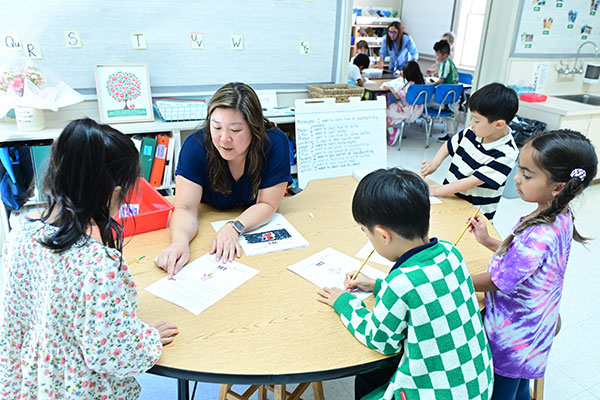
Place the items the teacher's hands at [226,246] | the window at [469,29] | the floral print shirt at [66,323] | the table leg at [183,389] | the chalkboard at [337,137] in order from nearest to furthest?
the floral print shirt at [66,323], the table leg at [183,389], the teacher's hands at [226,246], the chalkboard at [337,137], the window at [469,29]

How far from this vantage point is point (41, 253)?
917 millimetres

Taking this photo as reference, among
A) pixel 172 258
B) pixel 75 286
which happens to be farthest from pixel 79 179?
pixel 172 258

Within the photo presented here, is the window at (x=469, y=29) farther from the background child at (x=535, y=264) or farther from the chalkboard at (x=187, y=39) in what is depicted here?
the background child at (x=535, y=264)

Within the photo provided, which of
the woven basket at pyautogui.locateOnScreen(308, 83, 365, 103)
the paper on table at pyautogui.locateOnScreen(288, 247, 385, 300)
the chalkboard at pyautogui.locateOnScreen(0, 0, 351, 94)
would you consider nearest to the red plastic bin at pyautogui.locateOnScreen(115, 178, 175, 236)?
the paper on table at pyautogui.locateOnScreen(288, 247, 385, 300)

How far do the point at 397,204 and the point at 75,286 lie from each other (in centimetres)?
70

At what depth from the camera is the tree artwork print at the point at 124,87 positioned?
111 inches

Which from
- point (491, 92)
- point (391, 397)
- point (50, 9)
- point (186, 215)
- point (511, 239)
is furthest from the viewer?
point (50, 9)

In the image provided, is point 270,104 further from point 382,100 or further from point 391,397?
point 391,397

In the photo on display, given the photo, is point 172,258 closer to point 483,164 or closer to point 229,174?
point 229,174

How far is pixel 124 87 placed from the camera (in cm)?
285

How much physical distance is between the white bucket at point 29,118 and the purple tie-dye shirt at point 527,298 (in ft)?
8.43

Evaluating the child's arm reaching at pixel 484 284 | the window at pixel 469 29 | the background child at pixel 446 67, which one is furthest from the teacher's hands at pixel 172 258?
the window at pixel 469 29

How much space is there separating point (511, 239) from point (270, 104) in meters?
2.42

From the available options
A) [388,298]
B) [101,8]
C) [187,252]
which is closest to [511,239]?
[388,298]
